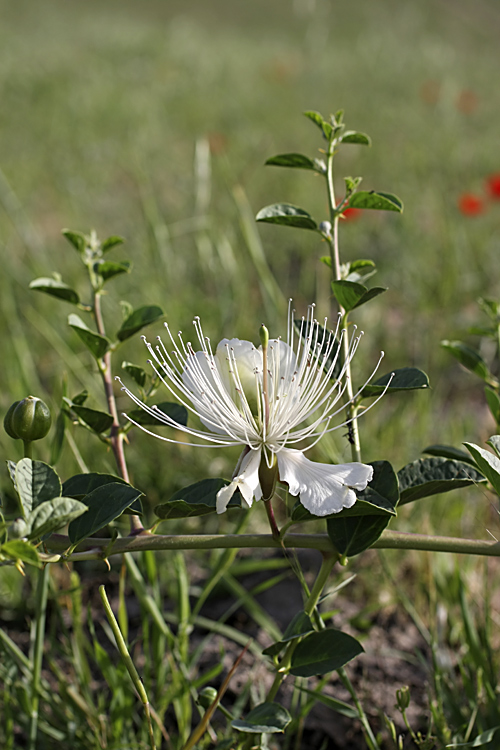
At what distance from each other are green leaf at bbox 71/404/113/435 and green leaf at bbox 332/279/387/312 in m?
0.30

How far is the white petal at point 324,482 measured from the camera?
59 centimetres

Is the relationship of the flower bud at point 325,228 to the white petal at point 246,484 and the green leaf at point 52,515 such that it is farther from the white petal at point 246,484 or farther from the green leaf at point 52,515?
the green leaf at point 52,515

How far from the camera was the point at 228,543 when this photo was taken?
60cm

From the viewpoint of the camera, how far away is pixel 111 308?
2.08m

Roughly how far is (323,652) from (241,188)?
145 centimetres

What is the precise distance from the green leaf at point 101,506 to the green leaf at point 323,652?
282 mm

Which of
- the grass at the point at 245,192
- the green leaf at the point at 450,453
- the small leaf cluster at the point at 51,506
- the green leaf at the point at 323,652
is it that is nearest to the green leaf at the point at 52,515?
the small leaf cluster at the point at 51,506

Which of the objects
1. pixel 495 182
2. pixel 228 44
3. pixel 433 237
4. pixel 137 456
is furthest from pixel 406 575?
pixel 228 44

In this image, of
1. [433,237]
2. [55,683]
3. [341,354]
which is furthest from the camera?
[433,237]

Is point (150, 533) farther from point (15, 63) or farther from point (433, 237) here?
point (15, 63)

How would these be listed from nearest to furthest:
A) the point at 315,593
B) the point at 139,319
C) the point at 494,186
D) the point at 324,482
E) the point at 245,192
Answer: the point at 324,482 < the point at 315,593 < the point at 139,319 < the point at 494,186 < the point at 245,192

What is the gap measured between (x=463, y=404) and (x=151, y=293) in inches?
42.4

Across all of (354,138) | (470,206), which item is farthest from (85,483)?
(470,206)

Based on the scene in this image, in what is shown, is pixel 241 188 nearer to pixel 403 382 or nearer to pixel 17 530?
pixel 403 382
